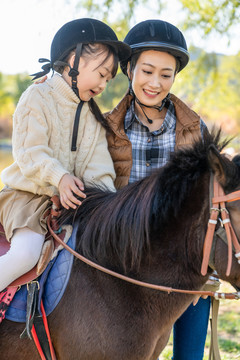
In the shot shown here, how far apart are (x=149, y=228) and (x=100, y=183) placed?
670 millimetres

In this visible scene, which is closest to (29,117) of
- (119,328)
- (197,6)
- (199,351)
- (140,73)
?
(140,73)

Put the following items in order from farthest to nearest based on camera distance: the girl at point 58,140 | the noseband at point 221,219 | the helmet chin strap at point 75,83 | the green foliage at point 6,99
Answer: the green foliage at point 6,99, the helmet chin strap at point 75,83, the girl at point 58,140, the noseband at point 221,219

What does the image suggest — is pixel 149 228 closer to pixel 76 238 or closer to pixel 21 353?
pixel 76 238

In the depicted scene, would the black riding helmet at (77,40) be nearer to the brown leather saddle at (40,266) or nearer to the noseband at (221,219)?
the brown leather saddle at (40,266)

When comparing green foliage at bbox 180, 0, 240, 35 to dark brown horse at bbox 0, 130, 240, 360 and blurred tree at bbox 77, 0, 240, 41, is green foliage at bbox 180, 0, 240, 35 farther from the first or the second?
dark brown horse at bbox 0, 130, 240, 360

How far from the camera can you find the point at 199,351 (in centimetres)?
299

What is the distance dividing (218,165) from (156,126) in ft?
3.75

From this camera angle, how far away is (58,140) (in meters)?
2.61

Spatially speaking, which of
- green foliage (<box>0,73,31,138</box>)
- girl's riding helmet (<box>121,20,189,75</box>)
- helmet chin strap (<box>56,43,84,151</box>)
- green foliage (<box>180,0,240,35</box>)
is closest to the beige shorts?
helmet chin strap (<box>56,43,84,151</box>)

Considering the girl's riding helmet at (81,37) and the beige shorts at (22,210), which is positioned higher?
the girl's riding helmet at (81,37)

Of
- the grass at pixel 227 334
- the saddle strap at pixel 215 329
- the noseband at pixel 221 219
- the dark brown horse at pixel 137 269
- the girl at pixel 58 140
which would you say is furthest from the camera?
the grass at pixel 227 334

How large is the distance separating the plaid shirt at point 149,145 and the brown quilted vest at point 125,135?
0.14 ft

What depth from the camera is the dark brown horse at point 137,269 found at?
2121 mm

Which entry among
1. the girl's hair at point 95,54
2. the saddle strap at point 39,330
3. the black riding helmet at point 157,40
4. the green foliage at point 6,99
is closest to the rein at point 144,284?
the saddle strap at point 39,330
